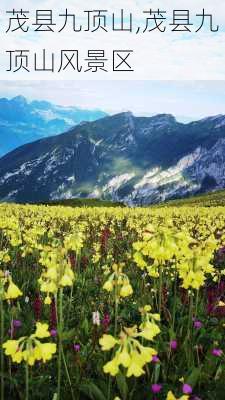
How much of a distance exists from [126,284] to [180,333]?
300 centimetres

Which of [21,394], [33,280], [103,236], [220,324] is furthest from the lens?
[103,236]

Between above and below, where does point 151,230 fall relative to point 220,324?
above

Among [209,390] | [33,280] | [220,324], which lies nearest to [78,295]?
[33,280]

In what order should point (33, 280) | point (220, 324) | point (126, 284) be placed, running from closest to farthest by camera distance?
point (126, 284) → point (220, 324) → point (33, 280)

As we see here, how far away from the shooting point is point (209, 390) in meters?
5.75

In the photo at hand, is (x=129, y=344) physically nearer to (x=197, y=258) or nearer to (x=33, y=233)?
(x=197, y=258)

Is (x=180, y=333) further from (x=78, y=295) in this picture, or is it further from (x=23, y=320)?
(x=78, y=295)

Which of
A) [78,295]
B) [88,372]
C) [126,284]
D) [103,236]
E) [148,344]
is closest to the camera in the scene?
[126,284]

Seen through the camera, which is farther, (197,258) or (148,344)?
(148,344)

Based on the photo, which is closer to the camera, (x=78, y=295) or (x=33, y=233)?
(x=78, y=295)

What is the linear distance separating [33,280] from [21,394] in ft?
19.3

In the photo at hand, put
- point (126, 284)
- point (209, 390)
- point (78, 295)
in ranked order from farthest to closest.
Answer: point (78, 295) → point (209, 390) → point (126, 284)

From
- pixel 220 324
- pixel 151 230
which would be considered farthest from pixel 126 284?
pixel 220 324

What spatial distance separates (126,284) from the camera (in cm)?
459
